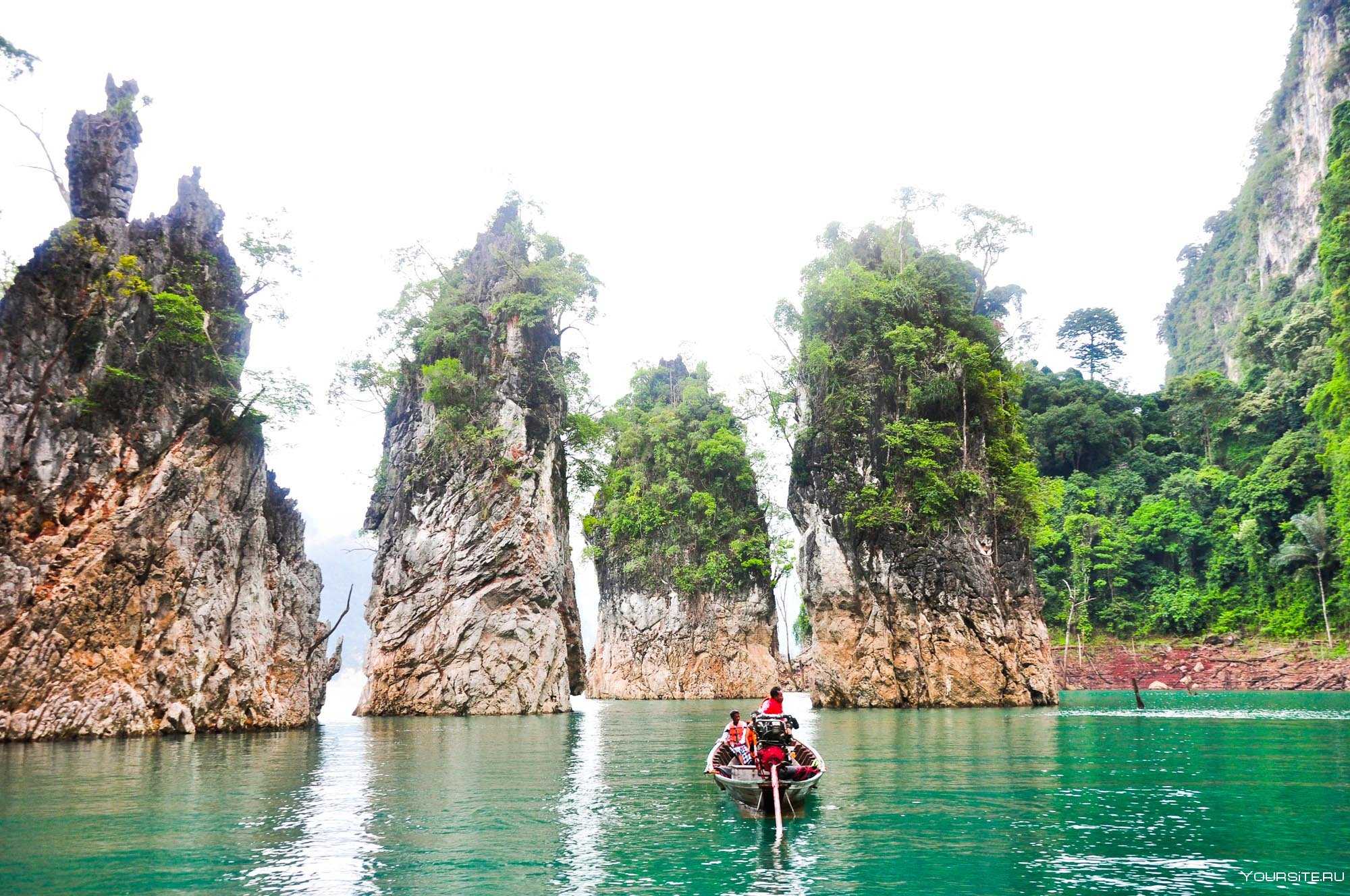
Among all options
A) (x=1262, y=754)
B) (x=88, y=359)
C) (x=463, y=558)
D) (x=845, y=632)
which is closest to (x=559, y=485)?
(x=463, y=558)

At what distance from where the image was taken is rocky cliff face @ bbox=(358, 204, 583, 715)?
39.2m

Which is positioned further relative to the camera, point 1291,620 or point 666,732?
point 1291,620

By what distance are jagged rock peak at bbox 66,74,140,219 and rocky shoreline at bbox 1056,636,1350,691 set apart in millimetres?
53528

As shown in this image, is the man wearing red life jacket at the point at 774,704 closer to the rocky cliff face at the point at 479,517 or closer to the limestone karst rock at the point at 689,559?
the rocky cliff face at the point at 479,517

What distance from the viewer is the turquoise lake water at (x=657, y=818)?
32.9ft

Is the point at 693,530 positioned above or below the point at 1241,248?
below

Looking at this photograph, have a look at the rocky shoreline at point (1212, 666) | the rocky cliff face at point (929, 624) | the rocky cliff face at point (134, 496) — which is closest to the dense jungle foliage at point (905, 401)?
the rocky cliff face at point (929, 624)

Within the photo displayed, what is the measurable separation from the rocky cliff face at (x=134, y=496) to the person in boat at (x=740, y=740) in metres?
18.7

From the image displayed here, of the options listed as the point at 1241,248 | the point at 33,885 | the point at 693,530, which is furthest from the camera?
the point at 1241,248

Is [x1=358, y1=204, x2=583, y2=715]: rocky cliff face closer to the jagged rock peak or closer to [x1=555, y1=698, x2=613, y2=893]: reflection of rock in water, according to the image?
[x1=555, y1=698, x2=613, y2=893]: reflection of rock in water

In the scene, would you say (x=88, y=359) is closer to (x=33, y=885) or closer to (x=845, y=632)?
(x=33, y=885)

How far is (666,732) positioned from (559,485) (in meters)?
18.5

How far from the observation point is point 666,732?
30.7 meters

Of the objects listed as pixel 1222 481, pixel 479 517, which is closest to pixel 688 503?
pixel 479 517
